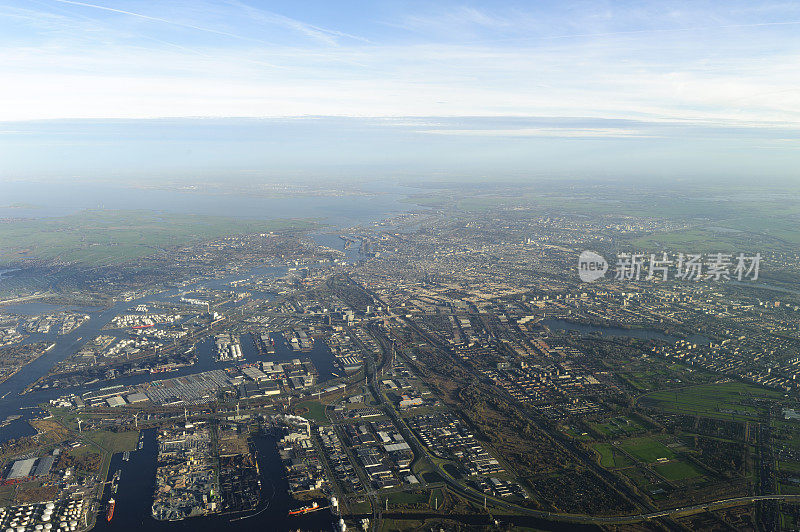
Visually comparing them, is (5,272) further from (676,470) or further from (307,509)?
(676,470)

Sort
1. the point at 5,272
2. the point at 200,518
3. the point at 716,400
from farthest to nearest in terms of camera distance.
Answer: the point at 5,272 < the point at 716,400 < the point at 200,518

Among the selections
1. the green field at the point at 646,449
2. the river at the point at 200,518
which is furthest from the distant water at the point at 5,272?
the green field at the point at 646,449

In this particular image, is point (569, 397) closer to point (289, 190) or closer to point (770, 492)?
point (770, 492)

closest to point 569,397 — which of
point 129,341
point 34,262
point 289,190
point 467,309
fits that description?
point 467,309

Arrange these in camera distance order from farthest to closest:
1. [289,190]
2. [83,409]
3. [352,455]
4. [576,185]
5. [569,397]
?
[576,185] → [289,190] → [569,397] → [83,409] → [352,455]

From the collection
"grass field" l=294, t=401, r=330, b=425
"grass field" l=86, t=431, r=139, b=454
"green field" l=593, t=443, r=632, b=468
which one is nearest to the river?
"grass field" l=86, t=431, r=139, b=454

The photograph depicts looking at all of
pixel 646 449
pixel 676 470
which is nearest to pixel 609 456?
pixel 646 449

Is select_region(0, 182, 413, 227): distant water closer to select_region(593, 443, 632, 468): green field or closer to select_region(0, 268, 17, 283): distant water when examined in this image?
select_region(0, 268, 17, 283): distant water
